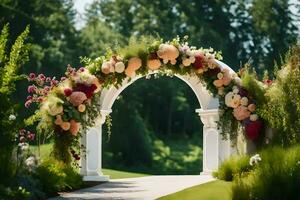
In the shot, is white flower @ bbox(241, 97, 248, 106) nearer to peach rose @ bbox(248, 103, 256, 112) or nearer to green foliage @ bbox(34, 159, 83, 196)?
peach rose @ bbox(248, 103, 256, 112)

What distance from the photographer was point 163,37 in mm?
37906

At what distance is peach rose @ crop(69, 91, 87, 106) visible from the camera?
11.1 m

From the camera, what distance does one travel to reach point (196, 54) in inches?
474

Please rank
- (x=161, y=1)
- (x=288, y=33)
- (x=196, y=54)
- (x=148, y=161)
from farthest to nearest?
(x=161, y=1), (x=288, y=33), (x=148, y=161), (x=196, y=54)

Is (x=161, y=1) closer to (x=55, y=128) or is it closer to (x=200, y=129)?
(x=200, y=129)

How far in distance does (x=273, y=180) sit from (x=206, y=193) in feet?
4.79

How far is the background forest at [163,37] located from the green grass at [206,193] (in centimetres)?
2445

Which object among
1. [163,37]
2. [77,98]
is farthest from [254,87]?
[163,37]

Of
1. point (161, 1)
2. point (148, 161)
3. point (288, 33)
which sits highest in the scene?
point (161, 1)

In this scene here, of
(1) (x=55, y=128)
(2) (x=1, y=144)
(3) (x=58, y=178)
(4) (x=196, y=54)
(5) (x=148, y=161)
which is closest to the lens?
(2) (x=1, y=144)

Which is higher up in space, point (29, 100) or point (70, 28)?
point (70, 28)

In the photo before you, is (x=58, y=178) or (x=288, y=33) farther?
(x=288, y=33)

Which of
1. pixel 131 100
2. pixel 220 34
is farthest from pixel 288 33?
pixel 131 100

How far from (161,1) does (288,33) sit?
871 centimetres
